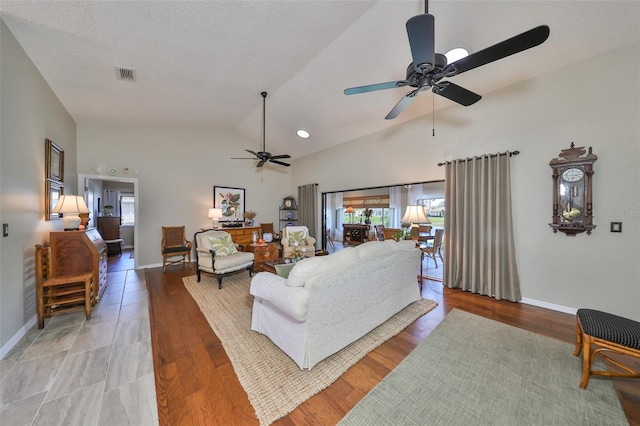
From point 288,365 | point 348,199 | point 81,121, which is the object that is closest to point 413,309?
point 288,365

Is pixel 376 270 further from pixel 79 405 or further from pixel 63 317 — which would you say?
pixel 63 317

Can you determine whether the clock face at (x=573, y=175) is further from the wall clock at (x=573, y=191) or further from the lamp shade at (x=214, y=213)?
the lamp shade at (x=214, y=213)

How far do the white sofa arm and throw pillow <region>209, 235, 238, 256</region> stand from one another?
211 cm

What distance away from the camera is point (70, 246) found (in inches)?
111

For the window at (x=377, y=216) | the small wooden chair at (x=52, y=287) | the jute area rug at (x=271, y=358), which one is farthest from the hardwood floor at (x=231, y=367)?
the window at (x=377, y=216)

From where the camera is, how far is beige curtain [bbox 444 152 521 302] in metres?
3.22

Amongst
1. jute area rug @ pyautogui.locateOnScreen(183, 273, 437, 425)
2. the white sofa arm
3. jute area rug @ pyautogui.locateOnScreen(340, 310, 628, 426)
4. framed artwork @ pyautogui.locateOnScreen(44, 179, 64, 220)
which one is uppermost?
framed artwork @ pyautogui.locateOnScreen(44, 179, 64, 220)

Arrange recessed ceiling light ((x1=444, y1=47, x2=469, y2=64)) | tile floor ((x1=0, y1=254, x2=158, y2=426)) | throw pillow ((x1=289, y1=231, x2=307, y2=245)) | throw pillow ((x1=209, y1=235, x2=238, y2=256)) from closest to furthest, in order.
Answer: tile floor ((x1=0, y1=254, x2=158, y2=426)), recessed ceiling light ((x1=444, y1=47, x2=469, y2=64)), throw pillow ((x1=209, y1=235, x2=238, y2=256)), throw pillow ((x1=289, y1=231, x2=307, y2=245))

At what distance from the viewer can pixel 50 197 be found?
9.81ft

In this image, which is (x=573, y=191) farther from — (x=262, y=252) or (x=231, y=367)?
(x=262, y=252)

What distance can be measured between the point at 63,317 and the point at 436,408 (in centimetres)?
408

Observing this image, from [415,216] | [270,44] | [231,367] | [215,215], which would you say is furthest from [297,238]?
[270,44]

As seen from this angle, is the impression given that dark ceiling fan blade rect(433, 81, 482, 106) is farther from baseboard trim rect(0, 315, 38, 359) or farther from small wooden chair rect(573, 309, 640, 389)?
baseboard trim rect(0, 315, 38, 359)

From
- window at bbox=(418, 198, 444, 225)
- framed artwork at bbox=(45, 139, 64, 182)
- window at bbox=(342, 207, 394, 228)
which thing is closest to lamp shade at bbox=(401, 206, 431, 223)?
window at bbox=(418, 198, 444, 225)
